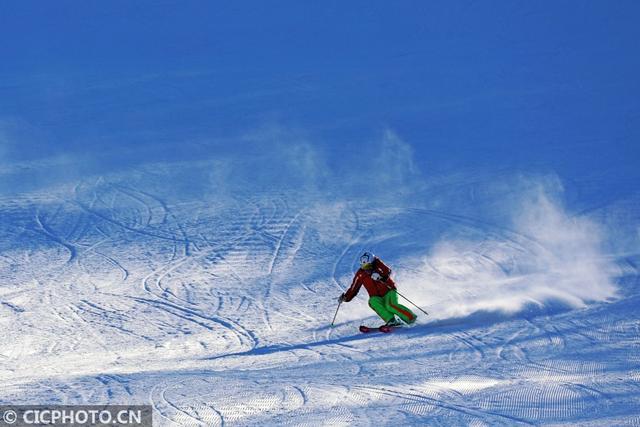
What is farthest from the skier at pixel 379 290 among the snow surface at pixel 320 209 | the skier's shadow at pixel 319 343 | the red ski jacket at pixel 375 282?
the snow surface at pixel 320 209

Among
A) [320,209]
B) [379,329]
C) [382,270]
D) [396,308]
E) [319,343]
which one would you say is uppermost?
[320,209]

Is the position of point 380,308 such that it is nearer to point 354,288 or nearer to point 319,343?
point 354,288

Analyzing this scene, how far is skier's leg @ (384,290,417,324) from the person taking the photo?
36.6 ft

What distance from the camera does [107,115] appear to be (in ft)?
66.5

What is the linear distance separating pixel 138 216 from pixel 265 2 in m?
11.8

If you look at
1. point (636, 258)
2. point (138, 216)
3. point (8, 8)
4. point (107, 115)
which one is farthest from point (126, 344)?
point (8, 8)

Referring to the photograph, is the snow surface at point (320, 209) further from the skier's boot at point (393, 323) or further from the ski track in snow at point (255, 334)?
the skier's boot at point (393, 323)

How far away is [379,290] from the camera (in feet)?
36.6

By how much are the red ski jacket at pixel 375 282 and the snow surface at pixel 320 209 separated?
45cm

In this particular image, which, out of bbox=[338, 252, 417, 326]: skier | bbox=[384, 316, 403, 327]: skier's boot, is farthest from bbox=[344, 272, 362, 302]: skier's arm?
bbox=[384, 316, 403, 327]: skier's boot

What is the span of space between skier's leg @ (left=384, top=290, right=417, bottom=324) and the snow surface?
20cm

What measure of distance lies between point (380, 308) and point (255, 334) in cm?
133

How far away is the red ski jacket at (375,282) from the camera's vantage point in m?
11.1

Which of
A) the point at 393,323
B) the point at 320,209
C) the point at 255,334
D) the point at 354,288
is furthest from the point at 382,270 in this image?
the point at 320,209
